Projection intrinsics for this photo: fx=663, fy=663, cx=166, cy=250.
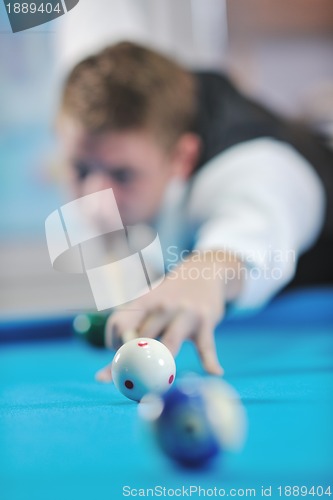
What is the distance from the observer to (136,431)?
83 cm

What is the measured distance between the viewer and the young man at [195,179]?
1.21 metres

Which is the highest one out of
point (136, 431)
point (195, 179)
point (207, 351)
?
point (136, 431)

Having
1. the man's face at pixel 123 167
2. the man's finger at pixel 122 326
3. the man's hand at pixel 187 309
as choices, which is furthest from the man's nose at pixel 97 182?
the man's finger at pixel 122 326

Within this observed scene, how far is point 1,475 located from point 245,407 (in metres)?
0.33

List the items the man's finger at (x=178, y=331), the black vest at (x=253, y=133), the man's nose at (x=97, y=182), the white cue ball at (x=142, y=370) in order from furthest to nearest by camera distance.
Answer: the black vest at (x=253, y=133) → the man's nose at (x=97, y=182) → the man's finger at (x=178, y=331) → the white cue ball at (x=142, y=370)

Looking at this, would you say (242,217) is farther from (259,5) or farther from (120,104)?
(259,5)

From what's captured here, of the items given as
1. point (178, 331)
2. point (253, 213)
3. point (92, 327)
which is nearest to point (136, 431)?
point (178, 331)

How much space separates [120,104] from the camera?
1.65 meters

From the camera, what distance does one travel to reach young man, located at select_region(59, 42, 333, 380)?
1215mm

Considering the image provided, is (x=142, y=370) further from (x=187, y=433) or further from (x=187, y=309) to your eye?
(x=187, y=309)

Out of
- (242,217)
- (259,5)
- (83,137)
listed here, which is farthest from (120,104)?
(259,5)

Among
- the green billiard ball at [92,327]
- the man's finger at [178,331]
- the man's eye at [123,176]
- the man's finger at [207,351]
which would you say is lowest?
the man's eye at [123,176]

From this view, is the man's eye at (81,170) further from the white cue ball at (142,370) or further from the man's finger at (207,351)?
the white cue ball at (142,370)

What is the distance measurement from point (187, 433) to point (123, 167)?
1034 mm
